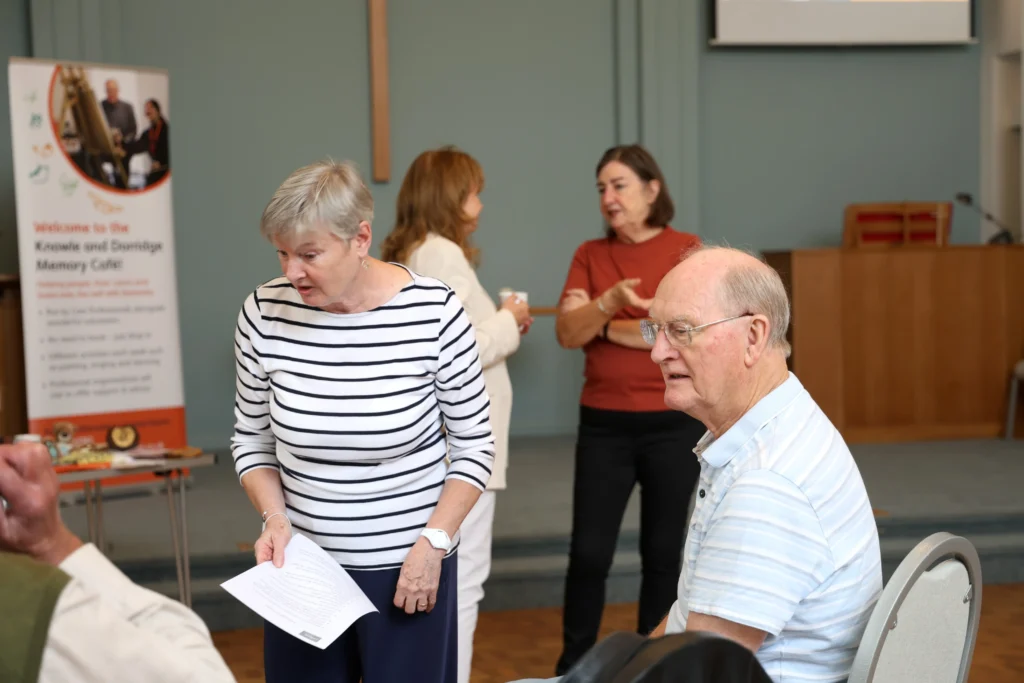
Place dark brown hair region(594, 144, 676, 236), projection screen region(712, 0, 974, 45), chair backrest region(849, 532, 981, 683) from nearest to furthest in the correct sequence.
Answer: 1. chair backrest region(849, 532, 981, 683)
2. dark brown hair region(594, 144, 676, 236)
3. projection screen region(712, 0, 974, 45)

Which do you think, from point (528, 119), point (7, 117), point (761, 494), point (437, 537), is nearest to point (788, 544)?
point (761, 494)

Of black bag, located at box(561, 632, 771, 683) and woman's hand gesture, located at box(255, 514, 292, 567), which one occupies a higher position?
black bag, located at box(561, 632, 771, 683)

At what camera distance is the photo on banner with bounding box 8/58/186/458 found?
525 cm

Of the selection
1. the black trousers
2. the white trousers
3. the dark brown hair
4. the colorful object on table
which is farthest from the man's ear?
the colorful object on table

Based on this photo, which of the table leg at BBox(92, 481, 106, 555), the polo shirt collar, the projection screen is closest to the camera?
the polo shirt collar

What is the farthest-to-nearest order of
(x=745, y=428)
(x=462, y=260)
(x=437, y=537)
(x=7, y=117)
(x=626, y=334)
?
(x=7, y=117), (x=626, y=334), (x=462, y=260), (x=437, y=537), (x=745, y=428)

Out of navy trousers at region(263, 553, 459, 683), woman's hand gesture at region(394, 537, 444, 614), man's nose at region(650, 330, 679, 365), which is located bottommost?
navy trousers at region(263, 553, 459, 683)

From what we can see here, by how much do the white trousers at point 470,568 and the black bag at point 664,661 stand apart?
1.84 meters

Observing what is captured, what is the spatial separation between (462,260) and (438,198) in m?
0.18

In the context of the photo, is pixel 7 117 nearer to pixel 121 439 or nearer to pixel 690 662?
pixel 121 439

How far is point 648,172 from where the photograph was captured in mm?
3279

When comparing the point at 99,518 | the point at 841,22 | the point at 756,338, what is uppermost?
the point at 841,22

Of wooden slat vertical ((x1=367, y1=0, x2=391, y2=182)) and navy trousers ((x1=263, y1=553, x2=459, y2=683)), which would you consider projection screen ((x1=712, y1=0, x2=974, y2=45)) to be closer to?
wooden slat vertical ((x1=367, y1=0, x2=391, y2=182))

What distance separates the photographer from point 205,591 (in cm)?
418
